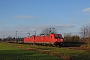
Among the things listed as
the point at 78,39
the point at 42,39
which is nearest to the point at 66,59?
the point at 42,39

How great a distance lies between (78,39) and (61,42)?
25.3 meters

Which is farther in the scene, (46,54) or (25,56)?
(46,54)

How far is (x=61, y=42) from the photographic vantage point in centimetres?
5172

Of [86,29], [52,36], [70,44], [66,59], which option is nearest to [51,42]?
[52,36]

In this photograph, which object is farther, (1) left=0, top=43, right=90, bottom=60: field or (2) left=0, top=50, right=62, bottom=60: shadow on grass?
(1) left=0, top=43, right=90, bottom=60: field

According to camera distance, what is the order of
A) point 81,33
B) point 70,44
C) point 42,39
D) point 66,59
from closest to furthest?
point 66,59, point 70,44, point 42,39, point 81,33

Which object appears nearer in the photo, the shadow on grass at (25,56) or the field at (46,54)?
the shadow on grass at (25,56)

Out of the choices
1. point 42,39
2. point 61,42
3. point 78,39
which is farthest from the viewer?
point 78,39

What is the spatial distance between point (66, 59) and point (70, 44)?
37511 millimetres

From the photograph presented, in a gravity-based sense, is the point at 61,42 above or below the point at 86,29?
below

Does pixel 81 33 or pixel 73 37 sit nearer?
pixel 73 37

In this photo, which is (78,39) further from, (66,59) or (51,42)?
(66,59)

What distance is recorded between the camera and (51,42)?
53969 mm

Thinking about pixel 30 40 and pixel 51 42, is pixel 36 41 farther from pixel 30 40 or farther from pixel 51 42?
pixel 51 42
